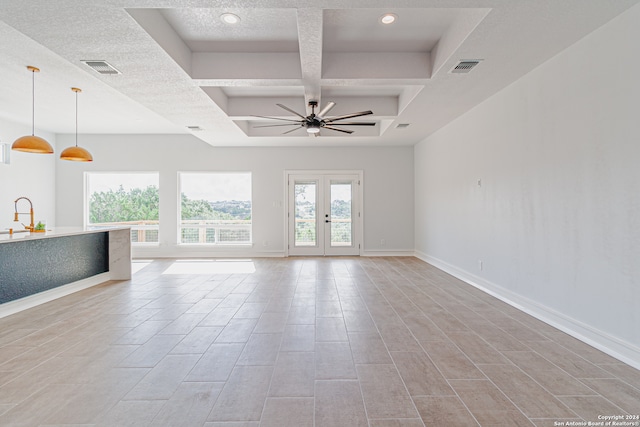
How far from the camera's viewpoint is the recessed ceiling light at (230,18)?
3121 mm

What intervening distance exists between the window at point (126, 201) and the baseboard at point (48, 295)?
2803 millimetres

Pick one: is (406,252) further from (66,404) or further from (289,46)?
(66,404)

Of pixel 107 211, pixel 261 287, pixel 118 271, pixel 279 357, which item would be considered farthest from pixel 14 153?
pixel 279 357

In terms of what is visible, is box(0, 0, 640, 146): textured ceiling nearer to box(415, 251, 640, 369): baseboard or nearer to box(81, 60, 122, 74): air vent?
box(81, 60, 122, 74): air vent

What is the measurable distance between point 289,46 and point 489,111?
2978mm

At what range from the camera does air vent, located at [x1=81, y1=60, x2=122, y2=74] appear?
343cm

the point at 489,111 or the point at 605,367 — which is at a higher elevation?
the point at 489,111

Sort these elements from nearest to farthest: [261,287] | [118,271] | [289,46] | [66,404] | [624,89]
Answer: [66,404] → [624,89] → [289,46] → [261,287] → [118,271]

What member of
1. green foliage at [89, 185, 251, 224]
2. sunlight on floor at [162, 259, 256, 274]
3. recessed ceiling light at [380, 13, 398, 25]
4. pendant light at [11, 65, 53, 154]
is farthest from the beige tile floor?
green foliage at [89, 185, 251, 224]

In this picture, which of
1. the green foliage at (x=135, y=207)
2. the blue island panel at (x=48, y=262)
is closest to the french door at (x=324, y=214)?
the green foliage at (x=135, y=207)

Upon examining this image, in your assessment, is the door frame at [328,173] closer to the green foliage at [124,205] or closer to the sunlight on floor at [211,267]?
the sunlight on floor at [211,267]

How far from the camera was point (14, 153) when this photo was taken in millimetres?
6777

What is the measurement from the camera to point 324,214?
8.13m

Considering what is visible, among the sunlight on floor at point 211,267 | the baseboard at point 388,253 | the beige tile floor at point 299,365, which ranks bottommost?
the beige tile floor at point 299,365
